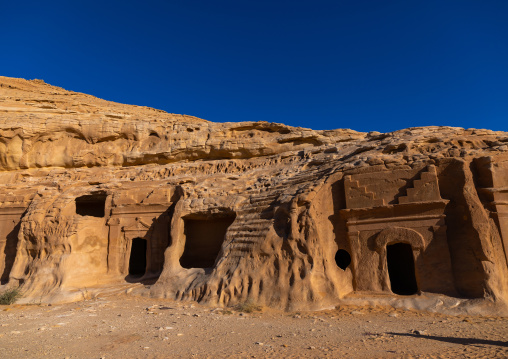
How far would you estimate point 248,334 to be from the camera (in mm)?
7129

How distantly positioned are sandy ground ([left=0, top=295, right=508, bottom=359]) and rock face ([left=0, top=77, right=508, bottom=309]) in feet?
4.16

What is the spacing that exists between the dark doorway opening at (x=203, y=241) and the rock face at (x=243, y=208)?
0.05m

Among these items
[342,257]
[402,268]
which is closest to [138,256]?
[342,257]

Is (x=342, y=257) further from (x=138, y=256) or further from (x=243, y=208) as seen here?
(x=138, y=256)

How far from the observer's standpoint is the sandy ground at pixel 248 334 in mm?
5719

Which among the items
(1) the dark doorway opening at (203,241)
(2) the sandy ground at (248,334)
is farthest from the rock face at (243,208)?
(2) the sandy ground at (248,334)

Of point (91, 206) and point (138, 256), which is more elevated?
point (91, 206)

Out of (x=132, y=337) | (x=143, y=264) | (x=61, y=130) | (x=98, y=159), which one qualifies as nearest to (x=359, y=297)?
(x=132, y=337)

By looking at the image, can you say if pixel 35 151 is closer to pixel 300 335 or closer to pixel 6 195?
pixel 6 195

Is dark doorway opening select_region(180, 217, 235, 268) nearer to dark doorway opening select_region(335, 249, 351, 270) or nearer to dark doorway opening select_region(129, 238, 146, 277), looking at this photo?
dark doorway opening select_region(129, 238, 146, 277)

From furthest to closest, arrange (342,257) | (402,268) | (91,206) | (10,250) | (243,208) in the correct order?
(91,206)
(10,250)
(243,208)
(402,268)
(342,257)

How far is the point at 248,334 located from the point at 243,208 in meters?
6.54

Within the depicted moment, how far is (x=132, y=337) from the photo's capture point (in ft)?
23.2

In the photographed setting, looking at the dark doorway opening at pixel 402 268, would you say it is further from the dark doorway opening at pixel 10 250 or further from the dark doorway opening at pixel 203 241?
the dark doorway opening at pixel 10 250
